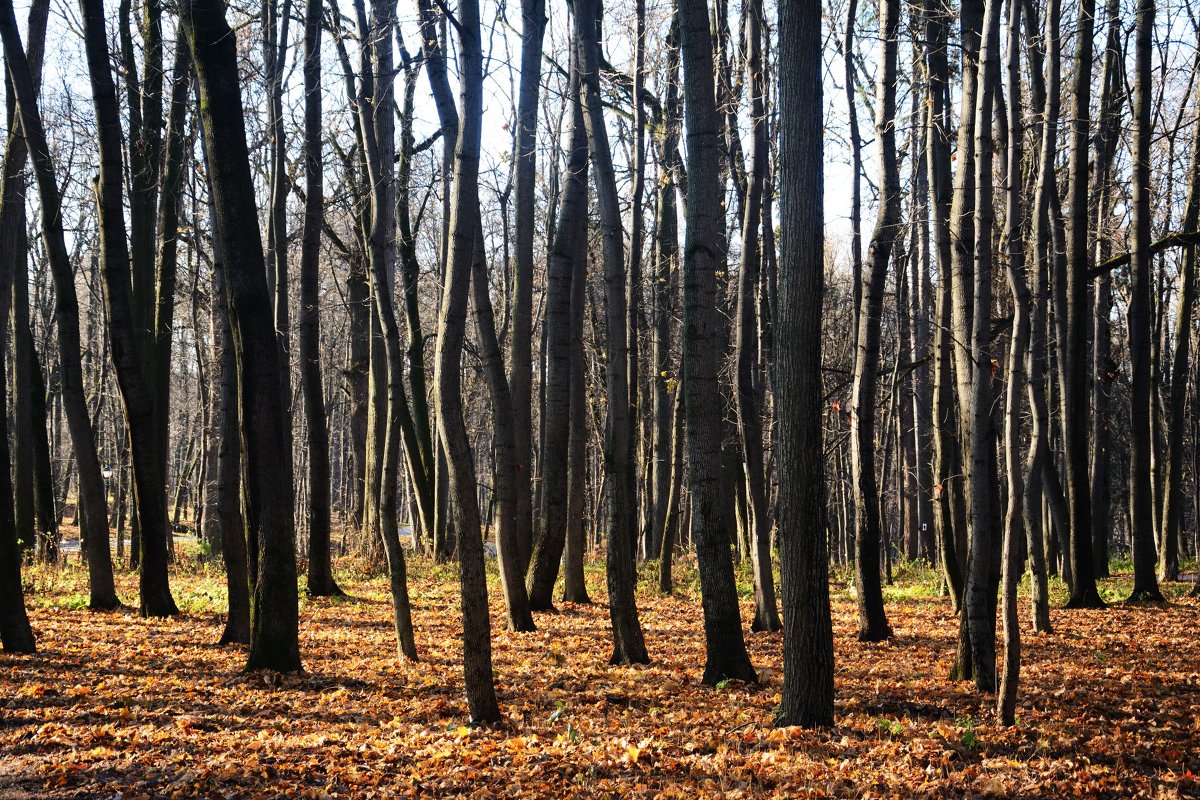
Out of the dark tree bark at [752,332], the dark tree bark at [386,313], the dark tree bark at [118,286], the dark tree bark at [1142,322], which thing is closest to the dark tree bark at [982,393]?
the dark tree bark at [752,332]

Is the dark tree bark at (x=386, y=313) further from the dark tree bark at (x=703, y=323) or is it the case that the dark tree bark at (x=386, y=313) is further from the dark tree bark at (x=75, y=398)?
the dark tree bark at (x=75, y=398)

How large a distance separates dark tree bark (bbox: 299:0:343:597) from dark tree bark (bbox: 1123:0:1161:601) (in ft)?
34.7

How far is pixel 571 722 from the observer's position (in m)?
6.60

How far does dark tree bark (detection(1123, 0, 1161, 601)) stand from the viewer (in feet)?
41.4

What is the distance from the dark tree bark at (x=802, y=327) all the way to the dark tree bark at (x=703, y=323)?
155 centimetres

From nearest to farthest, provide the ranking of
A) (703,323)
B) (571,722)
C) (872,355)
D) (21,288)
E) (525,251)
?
(571,722) → (703,323) → (872,355) → (525,251) → (21,288)

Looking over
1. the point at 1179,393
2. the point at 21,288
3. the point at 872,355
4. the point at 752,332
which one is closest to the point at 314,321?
the point at 21,288

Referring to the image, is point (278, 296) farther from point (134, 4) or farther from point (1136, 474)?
point (1136, 474)

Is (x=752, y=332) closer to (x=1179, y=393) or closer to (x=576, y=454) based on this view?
(x=576, y=454)

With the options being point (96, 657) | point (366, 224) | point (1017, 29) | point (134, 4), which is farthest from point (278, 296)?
point (1017, 29)

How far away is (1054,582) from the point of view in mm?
16734

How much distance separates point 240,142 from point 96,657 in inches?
200

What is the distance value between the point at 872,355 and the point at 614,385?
2.98m

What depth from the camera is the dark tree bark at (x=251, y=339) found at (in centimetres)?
825
